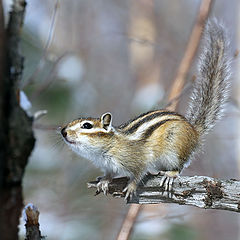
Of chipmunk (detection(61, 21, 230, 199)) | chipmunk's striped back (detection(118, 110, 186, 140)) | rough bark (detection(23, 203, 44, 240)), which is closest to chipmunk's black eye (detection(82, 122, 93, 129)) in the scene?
chipmunk (detection(61, 21, 230, 199))

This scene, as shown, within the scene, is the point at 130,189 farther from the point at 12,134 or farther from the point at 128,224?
the point at 12,134

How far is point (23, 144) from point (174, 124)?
Result: 1.46 metres

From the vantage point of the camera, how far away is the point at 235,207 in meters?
1.96

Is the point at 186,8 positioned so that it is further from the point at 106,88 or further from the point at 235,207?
the point at 235,207

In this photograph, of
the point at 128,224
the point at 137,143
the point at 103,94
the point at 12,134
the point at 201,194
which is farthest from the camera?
the point at 103,94

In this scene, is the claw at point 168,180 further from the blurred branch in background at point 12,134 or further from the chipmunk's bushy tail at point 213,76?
the blurred branch in background at point 12,134

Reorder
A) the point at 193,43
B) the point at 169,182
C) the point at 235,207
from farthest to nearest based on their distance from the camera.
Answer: the point at 193,43 → the point at 169,182 → the point at 235,207

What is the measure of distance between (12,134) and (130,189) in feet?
3.92

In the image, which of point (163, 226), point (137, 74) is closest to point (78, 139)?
point (163, 226)

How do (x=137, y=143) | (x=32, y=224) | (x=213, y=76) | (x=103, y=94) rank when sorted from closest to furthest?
(x=32, y=224), (x=137, y=143), (x=213, y=76), (x=103, y=94)

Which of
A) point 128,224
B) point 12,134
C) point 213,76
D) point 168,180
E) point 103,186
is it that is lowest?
point 128,224

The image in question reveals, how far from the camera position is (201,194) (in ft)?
6.56

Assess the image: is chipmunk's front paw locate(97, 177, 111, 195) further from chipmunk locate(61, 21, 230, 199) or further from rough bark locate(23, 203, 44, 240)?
rough bark locate(23, 203, 44, 240)

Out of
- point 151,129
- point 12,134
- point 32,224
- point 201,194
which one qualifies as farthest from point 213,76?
point 12,134
